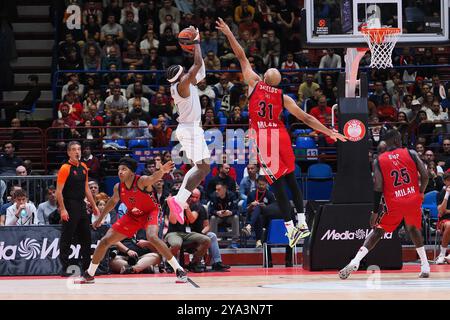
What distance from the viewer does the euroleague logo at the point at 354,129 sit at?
53.9ft

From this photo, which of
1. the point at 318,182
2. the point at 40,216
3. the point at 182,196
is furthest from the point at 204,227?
the point at 318,182

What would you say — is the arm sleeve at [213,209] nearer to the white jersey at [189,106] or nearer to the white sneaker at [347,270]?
the white sneaker at [347,270]

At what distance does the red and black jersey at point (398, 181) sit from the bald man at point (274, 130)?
129 cm

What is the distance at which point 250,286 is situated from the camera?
13734 millimetres

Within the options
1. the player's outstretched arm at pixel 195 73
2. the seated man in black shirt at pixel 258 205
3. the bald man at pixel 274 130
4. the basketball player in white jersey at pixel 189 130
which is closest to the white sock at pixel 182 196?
the basketball player in white jersey at pixel 189 130

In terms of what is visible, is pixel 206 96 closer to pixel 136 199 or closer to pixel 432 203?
pixel 432 203

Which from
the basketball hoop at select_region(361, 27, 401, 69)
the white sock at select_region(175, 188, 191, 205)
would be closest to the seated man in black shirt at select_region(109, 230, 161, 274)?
the white sock at select_region(175, 188, 191, 205)

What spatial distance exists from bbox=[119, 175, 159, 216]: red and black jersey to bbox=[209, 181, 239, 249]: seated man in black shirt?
4.34 metres

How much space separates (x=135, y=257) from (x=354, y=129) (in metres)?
4.29

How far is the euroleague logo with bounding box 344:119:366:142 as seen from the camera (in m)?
16.4

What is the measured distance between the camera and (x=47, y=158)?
22.4m

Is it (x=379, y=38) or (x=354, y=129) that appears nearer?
(x=379, y=38)

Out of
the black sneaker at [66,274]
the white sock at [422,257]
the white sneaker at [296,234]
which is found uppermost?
the white sneaker at [296,234]

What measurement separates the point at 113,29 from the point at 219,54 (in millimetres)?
2638
